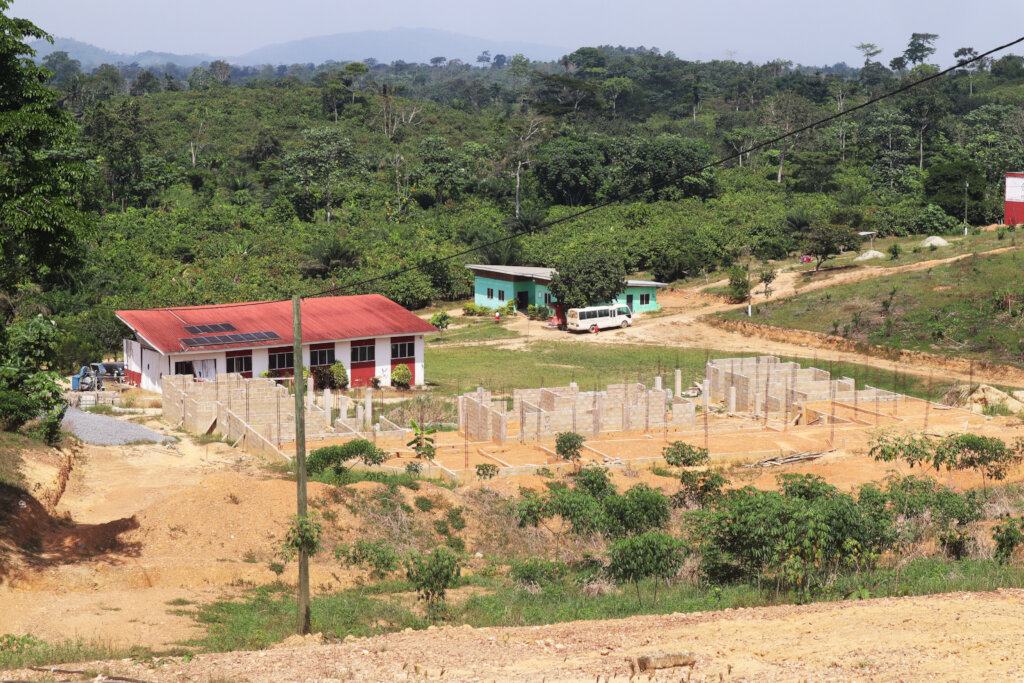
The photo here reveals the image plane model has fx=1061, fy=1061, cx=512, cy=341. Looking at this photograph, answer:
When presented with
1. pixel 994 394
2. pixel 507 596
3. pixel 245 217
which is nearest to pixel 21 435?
pixel 507 596

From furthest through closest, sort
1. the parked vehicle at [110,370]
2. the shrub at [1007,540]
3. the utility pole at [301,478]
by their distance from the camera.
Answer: the parked vehicle at [110,370]
the shrub at [1007,540]
the utility pole at [301,478]

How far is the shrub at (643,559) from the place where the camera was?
17250mm

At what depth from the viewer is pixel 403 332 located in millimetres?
40906

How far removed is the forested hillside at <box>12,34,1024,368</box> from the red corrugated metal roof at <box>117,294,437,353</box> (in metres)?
3.70

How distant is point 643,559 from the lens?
1728 cm

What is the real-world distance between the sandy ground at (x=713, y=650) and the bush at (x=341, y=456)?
11965mm

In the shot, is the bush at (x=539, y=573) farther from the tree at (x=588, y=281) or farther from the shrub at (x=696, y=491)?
the tree at (x=588, y=281)

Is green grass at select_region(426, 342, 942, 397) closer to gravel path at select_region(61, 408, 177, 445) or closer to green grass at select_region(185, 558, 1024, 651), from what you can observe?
gravel path at select_region(61, 408, 177, 445)

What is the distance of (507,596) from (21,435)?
1496 cm

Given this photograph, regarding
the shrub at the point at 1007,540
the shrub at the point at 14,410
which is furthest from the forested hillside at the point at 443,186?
the shrub at the point at 1007,540

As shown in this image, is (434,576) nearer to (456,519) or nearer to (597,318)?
(456,519)

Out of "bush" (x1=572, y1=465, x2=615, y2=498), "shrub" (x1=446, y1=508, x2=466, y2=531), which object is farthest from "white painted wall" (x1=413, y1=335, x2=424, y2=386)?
"shrub" (x1=446, y1=508, x2=466, y2=531)

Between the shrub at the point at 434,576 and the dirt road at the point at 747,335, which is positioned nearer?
the shrub at the point at 434,576

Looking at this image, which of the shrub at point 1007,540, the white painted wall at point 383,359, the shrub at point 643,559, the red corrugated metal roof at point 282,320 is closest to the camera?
the shrub at point 1007,540
